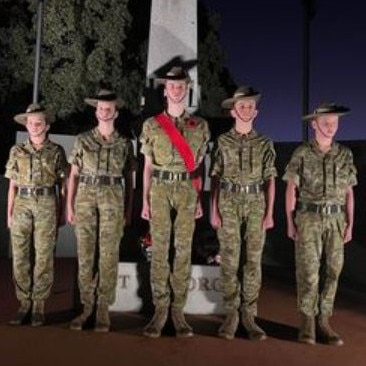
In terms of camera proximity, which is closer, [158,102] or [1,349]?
[1,349]

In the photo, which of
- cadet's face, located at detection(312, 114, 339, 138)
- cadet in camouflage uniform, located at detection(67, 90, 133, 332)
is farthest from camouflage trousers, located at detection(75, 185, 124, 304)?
cadet's face, located at detection(312, 114, 339, 138)

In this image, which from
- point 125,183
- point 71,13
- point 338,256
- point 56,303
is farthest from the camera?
point 71,13

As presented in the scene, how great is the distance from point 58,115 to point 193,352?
14.2m

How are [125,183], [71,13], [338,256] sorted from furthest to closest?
[71,13]
[125,183]
[338,256]

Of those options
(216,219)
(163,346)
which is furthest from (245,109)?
(163,346)

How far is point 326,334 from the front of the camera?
617 cm

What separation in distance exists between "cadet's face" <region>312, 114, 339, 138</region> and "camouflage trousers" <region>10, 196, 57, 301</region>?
2465 millimetres

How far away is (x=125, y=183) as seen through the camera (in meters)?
6.50

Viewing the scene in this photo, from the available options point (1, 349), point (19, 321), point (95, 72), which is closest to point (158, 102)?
point (19, 321)

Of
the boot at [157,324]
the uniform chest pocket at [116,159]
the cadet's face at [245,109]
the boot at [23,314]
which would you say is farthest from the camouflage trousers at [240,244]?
the boot at [23,314]

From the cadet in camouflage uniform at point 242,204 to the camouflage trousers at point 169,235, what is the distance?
268mm

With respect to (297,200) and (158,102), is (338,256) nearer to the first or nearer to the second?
(297,200)

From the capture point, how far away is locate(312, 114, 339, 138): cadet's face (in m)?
6.11

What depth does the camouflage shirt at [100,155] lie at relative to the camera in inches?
249
